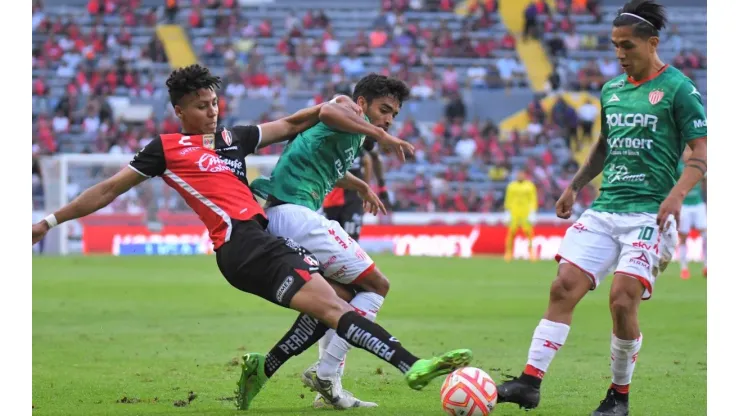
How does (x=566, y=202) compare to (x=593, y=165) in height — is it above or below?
below

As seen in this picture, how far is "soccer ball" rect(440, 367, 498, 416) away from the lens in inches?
237

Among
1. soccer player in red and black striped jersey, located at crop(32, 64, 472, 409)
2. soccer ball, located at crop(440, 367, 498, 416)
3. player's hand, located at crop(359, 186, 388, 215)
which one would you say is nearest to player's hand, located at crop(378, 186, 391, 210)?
player's hand, located at crop(359, 186, 388, 215)

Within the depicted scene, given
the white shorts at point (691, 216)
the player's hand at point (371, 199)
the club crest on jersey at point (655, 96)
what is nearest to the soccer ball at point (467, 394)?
the club crest on jersey at point (655, 96)

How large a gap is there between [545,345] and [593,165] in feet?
4.73

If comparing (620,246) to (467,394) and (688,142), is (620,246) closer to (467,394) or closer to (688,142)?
(688,142)

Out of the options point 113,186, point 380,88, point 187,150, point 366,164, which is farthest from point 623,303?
point 366,164

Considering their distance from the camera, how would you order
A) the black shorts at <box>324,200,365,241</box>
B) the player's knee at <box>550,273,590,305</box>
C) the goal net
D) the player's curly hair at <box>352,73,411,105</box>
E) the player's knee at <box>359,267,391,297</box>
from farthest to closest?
the goal net → the black shorts at <box>324,200,365,241</box> → the player's curly hair at <box>352,73,411,105</box> → the player's knee at <box>359,267,391,297</box> → the player's knee at <box>550,273,590,305</box>

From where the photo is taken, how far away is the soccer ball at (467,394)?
19.8ft

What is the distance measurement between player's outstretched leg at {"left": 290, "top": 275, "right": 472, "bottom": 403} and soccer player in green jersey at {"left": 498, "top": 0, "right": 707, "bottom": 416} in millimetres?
858

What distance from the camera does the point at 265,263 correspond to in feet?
21.3

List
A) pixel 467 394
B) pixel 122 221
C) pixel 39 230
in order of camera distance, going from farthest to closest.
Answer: pixel 122 221
pixel 39 230
pixel 467 394

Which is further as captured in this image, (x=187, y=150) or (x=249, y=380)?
(x=249, y=380)

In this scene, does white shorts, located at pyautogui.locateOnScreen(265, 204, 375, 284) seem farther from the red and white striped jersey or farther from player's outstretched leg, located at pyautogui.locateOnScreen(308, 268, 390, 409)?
the red and white striped jersey

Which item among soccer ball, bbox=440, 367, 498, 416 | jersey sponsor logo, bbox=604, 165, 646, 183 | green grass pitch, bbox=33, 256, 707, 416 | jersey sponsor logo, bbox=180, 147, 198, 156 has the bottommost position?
green grass pitch, bbox=33, 256, 707, 416
